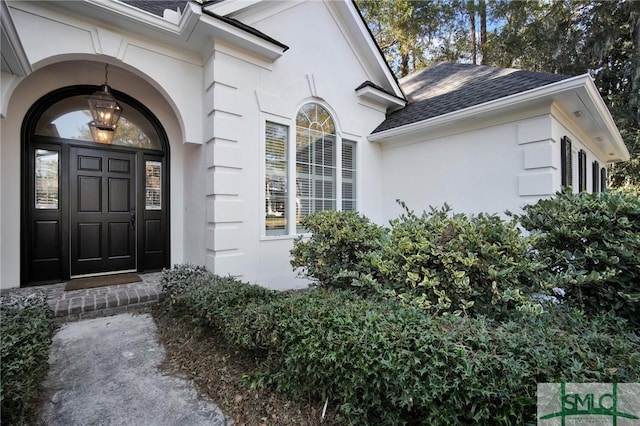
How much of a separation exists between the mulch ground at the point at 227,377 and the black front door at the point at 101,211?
2.13 metres

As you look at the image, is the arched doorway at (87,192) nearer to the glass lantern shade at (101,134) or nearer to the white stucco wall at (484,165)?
the glass lantern shade at (101,134)

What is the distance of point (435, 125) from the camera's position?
5738 millimetres

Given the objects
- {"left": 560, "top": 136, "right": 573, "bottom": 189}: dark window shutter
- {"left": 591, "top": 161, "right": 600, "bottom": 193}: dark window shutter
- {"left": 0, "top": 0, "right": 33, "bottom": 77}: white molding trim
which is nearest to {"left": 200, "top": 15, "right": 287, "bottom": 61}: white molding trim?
{"left": 0, "top": 0, "right": 33, "bottom": 77}: white molding trim

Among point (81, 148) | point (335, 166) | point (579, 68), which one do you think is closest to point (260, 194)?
point (335, 166)

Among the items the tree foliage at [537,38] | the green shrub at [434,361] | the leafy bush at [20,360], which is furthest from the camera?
the tree foliage at [537,38]

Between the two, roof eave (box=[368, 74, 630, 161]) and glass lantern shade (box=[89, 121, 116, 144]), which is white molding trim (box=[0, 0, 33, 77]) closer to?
glass lantern shade (box=[89, 121, 116, 144])

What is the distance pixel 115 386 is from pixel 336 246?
2.37 metres

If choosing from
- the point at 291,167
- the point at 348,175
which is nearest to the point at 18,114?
the point at 291,167

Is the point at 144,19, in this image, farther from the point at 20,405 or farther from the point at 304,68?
the point at 20,405

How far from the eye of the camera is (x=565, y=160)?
5.23m

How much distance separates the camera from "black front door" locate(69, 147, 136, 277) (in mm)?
4645

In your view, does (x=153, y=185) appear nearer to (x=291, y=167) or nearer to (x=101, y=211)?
(x=101, y=211)

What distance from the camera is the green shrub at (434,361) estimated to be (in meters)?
1.52

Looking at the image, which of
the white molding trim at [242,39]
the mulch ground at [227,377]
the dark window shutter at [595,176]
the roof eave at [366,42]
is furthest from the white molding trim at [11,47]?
the dark window shutter at [595,176]
